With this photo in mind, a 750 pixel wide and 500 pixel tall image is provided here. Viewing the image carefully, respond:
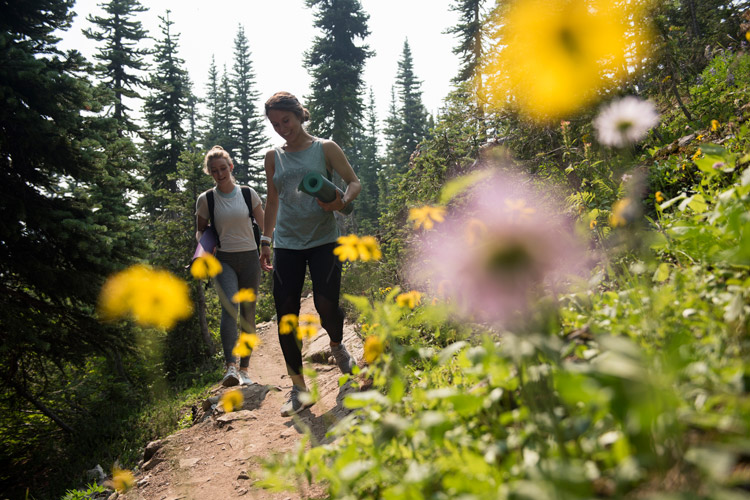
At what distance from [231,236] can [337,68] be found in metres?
21.1

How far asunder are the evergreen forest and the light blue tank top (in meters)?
0.48

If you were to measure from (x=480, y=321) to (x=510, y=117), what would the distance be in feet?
15.1

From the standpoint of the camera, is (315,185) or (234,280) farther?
(234,280)

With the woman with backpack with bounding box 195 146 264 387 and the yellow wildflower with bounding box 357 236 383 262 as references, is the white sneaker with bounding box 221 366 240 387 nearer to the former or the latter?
the woman with backpack with bounding box 195 146 264 387

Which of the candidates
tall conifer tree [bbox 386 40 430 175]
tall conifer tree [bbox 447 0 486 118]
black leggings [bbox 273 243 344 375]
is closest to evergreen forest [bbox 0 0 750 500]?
black leggings [bbox 273 243 344 375]

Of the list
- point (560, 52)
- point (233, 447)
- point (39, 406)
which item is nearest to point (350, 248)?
point (233, 447)

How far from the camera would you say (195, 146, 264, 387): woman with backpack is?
4535 millimetres

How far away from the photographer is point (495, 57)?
6.57 meters

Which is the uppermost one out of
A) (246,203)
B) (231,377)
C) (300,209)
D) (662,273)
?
(246,203)

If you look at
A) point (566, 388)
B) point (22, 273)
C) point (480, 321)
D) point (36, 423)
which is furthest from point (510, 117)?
point (36, 423)

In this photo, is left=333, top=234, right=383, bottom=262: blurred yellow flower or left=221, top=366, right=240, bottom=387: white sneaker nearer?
left=333, top=234, right=383, bottom=262: blurred yellow flower

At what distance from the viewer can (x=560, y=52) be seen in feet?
19.7

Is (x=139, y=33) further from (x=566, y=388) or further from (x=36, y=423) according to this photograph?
(x=566, y=388)

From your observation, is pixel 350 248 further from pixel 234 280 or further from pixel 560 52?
pixel 560 52
